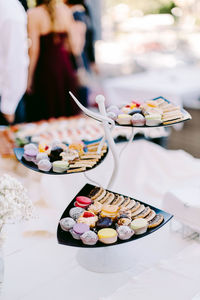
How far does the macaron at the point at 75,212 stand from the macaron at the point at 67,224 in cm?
4

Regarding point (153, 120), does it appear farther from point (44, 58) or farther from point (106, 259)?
point (44, 58)

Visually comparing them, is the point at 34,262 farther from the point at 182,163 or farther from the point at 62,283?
the point at 182,163

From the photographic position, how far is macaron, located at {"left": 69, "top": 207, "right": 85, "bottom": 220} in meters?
1.18

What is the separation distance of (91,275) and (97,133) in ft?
3.14

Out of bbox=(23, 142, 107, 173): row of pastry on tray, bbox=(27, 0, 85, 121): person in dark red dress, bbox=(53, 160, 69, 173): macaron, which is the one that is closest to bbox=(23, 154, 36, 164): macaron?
bbox=(23, 142, 107, 173): row of pastry on tray

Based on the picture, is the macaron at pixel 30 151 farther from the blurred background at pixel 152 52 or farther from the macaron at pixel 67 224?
the blurred background at pixel 152 52

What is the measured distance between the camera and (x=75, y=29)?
10.0 feet

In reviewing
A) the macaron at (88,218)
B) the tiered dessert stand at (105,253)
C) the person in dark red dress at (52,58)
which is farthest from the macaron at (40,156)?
the person in dark red dress at (52,58)

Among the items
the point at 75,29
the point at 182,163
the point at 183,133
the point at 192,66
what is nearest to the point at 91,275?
the point at 182,163

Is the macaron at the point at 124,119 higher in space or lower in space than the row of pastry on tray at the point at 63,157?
higher

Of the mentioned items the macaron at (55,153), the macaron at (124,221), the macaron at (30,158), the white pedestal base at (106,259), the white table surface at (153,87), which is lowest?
the white table surface at (153,87)

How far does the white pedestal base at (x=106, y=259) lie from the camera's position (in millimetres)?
1278

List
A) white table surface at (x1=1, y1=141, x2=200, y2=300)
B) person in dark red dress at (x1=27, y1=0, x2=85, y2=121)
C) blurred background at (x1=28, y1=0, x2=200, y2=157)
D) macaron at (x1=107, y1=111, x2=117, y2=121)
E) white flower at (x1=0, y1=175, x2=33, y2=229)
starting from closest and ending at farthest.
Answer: white flower at (x1=0, y1=175, x2=33, y2=229), white table surface at (x1=1, y1=141, x2=200, y2=300), macaron at (x1=107, y1=111, x2=117, y2=121), person in dark red dress at (x1=27, y1=0, x2=85, y2=121), blurred background at (x1=28, y1=0, x2=200, y2=157)

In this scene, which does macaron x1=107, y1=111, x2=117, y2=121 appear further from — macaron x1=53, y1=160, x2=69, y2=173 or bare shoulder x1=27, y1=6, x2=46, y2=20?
bare shoulder x1=27, y1=6, x2=46, y2=20
